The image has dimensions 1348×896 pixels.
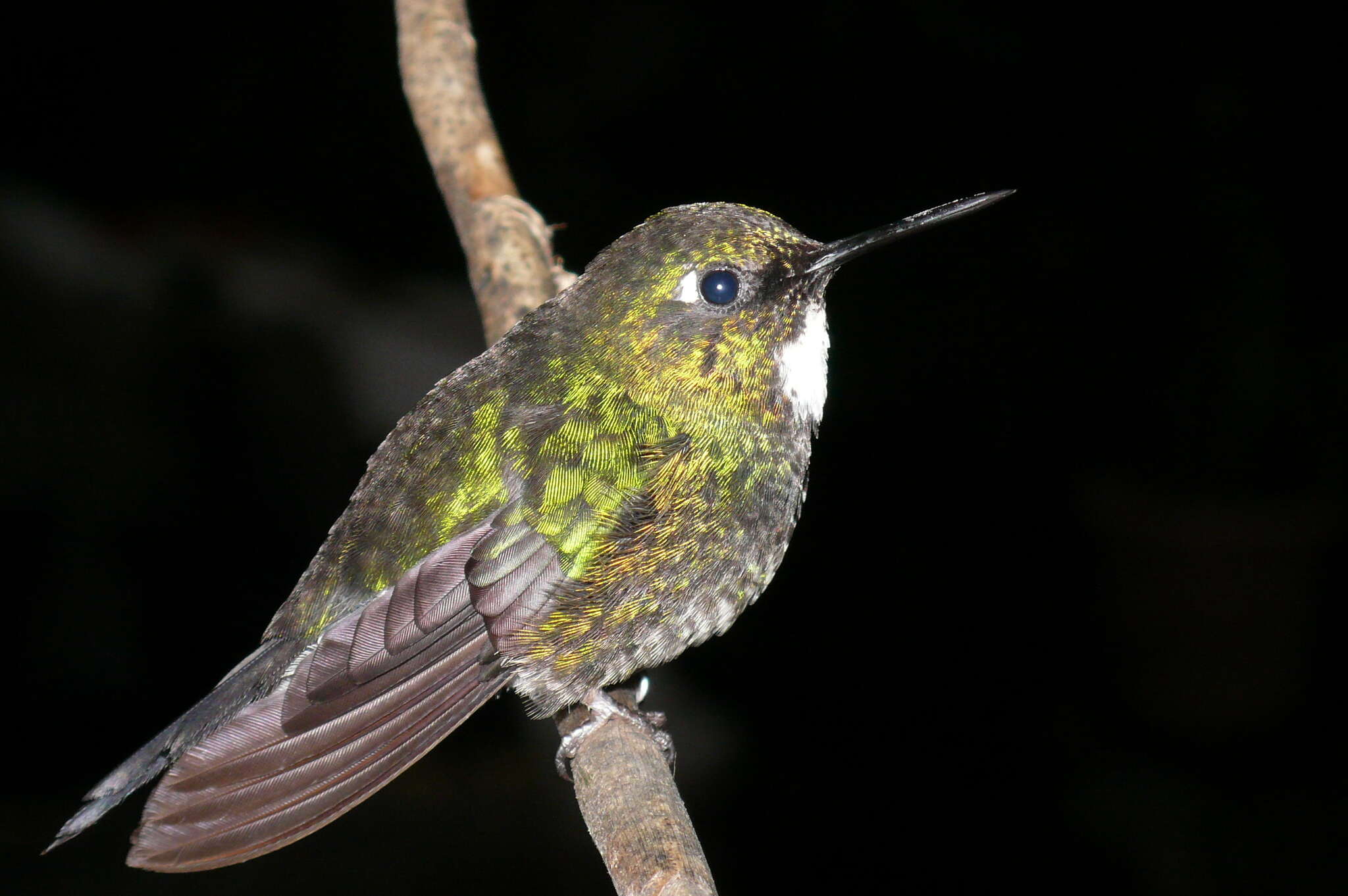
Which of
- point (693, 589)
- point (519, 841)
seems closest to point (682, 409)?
point (693, 589)

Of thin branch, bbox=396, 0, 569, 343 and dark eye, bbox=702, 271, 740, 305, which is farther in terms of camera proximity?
thin branch, bbox=396, 0, 569, 343

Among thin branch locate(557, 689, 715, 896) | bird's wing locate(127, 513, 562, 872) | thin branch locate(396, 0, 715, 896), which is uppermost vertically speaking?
thin branch locate(396, 0, 715, 896)

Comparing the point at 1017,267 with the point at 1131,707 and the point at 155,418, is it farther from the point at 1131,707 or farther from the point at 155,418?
the point at 155,418

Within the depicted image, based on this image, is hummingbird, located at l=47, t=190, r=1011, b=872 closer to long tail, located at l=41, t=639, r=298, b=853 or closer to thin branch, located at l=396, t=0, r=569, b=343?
long tail, located at l=41, t=639, r=298, b=853

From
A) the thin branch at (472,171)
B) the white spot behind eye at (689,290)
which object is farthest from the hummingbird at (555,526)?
the thin branch at (472,171)

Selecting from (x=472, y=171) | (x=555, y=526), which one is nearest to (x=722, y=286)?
(x=555, y=526)

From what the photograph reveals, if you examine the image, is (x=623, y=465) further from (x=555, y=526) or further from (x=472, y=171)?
(x=472, y=171)

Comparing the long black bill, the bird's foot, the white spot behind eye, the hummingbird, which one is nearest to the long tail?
the hummingbird
